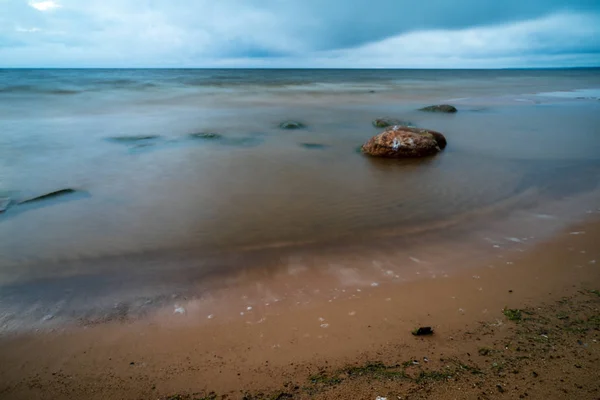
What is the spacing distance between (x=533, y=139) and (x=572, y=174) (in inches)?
172

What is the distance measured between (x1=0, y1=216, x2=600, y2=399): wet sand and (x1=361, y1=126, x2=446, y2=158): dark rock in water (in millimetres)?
5539

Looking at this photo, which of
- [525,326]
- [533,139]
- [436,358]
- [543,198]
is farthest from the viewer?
[533,139]

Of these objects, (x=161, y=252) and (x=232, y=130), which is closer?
(x=161, y=252)

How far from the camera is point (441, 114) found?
1675 cm

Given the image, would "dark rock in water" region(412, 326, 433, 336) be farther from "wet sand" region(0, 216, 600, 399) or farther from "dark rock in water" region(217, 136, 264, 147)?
"dark rock in water" region(217, 136, 264, 147)

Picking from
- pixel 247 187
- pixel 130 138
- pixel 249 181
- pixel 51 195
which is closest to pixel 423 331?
pixel 247 187

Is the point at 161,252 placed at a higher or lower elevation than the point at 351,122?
lower

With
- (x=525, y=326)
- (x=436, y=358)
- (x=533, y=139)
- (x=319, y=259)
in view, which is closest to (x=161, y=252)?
(x=319, y=259)

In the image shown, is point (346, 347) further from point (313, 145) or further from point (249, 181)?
point (313, 145)

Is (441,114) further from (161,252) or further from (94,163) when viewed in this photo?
(161,252)

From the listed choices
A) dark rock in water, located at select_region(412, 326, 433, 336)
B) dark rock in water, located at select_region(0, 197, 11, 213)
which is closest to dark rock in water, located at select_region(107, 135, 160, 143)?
dark rock in water, located at select_region(0, 197, 11, 213)

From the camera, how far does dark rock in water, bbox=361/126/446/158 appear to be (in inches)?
350

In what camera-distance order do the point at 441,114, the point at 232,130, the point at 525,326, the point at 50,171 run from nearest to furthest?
the point at 525,326
the point at 50,171
the point at 232,130
the point at 441,114

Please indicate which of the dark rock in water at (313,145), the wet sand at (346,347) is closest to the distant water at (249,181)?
the dark rock in water at (313,145)
